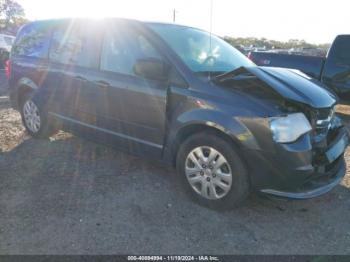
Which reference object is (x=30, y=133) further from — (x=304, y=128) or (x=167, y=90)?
(x=304, y=128)

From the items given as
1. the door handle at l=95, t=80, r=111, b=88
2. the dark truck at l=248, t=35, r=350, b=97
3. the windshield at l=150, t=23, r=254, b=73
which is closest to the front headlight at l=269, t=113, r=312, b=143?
the windshield at l=150, t=23, r=254, b=73

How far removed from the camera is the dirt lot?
2832 millimetres

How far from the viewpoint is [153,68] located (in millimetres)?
3424

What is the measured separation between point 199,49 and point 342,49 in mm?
4797

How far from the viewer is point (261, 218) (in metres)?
3.30

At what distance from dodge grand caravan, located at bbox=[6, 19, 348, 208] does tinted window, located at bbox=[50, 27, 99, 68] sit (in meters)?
0.01

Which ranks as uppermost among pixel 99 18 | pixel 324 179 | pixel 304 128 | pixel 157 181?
pixel 99 18

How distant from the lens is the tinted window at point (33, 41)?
5008 mm

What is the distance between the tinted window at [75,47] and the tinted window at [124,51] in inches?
7.2

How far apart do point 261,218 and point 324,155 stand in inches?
32.8

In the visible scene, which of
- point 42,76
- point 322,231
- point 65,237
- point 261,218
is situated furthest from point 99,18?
point 322,231

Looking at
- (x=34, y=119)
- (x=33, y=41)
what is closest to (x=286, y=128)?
(x=34, y=119)

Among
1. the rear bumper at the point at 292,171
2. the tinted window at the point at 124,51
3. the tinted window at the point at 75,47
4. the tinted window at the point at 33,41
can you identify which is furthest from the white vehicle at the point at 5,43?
the rear bumper at the point at 292,171

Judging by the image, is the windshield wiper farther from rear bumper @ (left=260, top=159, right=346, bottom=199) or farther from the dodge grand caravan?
rear bumper @ (left=260, top=159, right=346, bottom=199)
